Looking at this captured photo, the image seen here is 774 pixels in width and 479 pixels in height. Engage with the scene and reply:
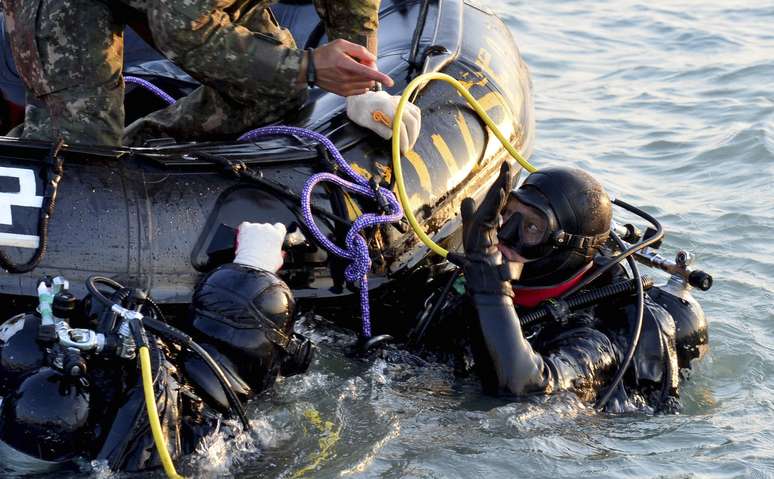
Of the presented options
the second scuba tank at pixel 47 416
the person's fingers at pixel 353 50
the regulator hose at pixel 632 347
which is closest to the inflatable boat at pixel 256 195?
the person's fingers at pixel 353 50

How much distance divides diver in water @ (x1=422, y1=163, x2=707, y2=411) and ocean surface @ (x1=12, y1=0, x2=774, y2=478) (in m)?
0.13

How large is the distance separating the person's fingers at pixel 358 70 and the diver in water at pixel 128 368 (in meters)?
0.90

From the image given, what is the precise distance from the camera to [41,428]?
3.00 meters

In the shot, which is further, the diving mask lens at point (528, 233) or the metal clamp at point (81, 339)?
the diving mask lens at point (528, 233)

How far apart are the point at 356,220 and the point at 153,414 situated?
1461mm

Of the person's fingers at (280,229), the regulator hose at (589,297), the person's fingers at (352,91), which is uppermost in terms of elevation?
the person's fingers at (352,91)

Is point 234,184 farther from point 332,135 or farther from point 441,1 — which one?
point 441,1

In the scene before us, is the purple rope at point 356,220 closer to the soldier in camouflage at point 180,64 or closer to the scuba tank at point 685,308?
the soldier in camouflage at point 180,64

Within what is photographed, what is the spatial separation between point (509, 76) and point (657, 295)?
154cm

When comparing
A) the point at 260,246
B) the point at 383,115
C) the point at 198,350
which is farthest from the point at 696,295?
the point at 198,350

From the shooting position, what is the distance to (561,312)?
4215mm

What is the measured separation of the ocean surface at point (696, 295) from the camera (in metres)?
3.76

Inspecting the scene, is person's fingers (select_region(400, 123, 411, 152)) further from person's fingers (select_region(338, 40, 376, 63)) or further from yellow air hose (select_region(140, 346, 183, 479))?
yellow air hose (select_region(140, 346, 183, 479))

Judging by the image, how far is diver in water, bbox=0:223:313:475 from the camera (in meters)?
3.03
